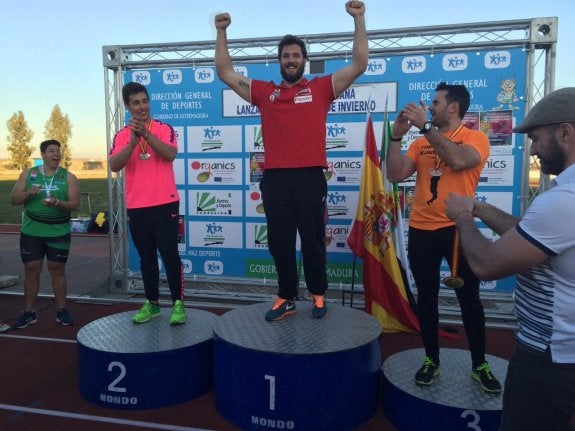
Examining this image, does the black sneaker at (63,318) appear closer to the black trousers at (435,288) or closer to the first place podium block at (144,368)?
the first place podium block at (144,368)

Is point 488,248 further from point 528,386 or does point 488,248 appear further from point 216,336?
point 216,336

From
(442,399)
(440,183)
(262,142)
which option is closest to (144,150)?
(262,142)

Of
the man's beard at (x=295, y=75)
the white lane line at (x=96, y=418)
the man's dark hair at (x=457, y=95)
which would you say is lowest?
the white lane line at (x=96, y=418)

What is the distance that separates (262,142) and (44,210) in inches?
88.1

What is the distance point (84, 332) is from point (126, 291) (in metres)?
2.51

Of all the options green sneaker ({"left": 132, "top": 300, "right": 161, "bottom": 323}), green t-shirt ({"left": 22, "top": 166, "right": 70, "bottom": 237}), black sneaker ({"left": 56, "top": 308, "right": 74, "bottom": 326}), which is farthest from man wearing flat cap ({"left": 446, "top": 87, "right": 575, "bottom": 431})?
black sneaker ({"left": 56, "top": 308, "right": 74, "bottom": 326})

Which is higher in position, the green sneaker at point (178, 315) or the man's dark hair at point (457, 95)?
the man's dark hair at point (457, 95)

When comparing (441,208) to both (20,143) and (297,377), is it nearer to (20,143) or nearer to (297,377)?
(297,377)

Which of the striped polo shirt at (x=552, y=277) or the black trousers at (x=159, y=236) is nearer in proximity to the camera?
the striped polo shirt at (x=552, y=277)

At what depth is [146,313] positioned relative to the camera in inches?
146

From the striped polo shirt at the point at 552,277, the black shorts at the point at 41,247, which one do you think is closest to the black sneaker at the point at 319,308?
the striped polo shirt at the point at 552,277

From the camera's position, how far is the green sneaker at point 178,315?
3.57 meters

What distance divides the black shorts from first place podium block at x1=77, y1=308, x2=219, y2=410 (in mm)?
1624

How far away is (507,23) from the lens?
14.7 ft
